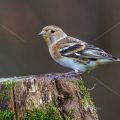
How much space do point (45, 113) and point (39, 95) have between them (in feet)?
0.68

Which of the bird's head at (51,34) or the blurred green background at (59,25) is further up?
the blurred green background at (59,25)

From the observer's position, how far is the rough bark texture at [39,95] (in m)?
9.00

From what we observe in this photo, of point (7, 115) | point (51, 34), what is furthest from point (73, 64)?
point (7, 115)

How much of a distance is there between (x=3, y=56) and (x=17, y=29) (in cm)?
76

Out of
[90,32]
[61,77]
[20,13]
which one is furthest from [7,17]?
[61,77]

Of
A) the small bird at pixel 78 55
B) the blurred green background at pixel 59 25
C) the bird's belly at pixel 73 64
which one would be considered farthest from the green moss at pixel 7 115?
the blurred green background at pixel 59 25

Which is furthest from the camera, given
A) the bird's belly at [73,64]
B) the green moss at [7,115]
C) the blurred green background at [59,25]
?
the blurred green background at [59,25]

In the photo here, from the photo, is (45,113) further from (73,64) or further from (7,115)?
(73,64)

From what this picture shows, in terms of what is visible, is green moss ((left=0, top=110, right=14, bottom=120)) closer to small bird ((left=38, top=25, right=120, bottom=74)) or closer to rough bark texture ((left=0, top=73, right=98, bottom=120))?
rough bark texture ((left=0, top=73, right=98, bottom=120))

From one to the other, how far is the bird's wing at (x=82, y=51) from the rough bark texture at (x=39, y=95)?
1929 millimetres

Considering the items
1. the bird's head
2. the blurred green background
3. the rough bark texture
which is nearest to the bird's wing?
the bird's head

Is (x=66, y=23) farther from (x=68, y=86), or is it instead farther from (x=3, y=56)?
(x=68, y=86)

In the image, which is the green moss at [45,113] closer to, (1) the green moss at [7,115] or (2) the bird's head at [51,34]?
(1) the green moss at [7,115]

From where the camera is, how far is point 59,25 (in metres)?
18.2
